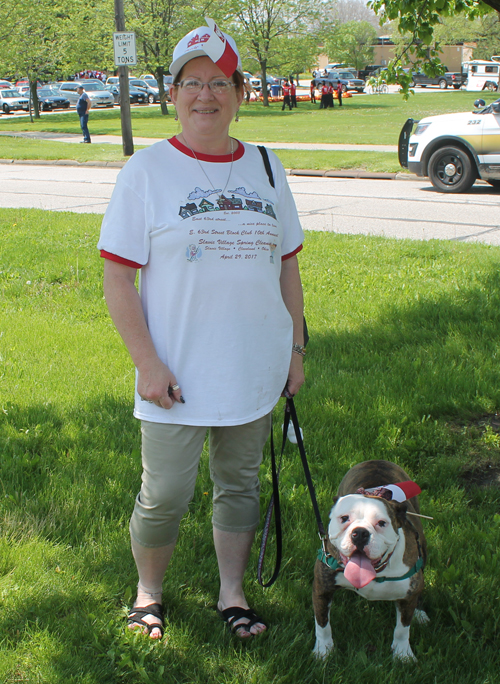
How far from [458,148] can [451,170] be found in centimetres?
49

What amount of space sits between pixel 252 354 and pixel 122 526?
1321 millimetres

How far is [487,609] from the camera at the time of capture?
2.64 metres

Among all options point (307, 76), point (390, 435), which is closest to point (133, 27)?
point (390, 435)

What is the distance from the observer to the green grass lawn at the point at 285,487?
2.44 metres

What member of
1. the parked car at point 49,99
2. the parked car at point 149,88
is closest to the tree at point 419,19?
the parked car at point 49,99

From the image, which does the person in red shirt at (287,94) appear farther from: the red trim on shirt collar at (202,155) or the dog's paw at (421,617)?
the dog's paw at (421,617)

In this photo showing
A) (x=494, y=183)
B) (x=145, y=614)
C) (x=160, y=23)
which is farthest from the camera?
(x=160, y=23)

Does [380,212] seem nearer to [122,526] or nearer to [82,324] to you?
[82,324]

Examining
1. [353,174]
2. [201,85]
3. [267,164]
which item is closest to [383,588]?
[267,164]

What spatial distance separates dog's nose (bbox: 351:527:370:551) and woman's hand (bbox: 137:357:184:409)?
27.7 inches

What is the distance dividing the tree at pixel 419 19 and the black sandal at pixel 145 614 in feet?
11.7

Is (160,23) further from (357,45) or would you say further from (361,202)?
(357,45)

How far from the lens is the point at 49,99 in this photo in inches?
1895

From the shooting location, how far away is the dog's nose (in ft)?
6.97
